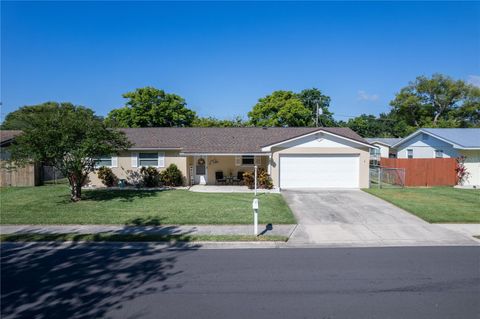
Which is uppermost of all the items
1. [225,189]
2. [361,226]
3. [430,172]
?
[430,172]

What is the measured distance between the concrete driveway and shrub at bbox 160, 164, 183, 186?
8021 mm

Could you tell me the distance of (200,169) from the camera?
890 inches

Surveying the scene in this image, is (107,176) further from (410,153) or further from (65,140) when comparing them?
(410,153)

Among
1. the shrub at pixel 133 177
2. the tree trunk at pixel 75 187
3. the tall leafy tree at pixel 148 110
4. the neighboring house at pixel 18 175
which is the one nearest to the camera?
the tree trunk at pixel 75 187

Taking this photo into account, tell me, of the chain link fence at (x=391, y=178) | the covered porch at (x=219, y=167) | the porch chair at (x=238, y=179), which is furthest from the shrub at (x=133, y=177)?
the chain link fence at (x=391, y=178)

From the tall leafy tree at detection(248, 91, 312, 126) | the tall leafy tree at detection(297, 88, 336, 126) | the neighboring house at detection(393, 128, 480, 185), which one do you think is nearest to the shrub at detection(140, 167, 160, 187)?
the neighboring house at detection(393, 128, 480, 185)

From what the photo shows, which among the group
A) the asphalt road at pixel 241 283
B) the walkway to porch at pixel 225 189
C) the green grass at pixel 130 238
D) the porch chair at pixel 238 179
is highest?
the porch chair at pixel 238 179

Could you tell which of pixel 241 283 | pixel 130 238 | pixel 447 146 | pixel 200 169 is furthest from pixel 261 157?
pixel 241 283

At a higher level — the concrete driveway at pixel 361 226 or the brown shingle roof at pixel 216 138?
the brown shingle roof at pixel 216 138

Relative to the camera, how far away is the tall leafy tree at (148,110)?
45844 mm

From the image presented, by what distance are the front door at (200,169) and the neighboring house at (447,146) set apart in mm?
17274

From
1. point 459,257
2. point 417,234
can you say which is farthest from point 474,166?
point 459,257

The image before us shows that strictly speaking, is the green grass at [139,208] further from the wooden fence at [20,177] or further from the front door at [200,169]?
the front door at [200,169]

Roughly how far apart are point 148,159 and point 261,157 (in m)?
7.65
